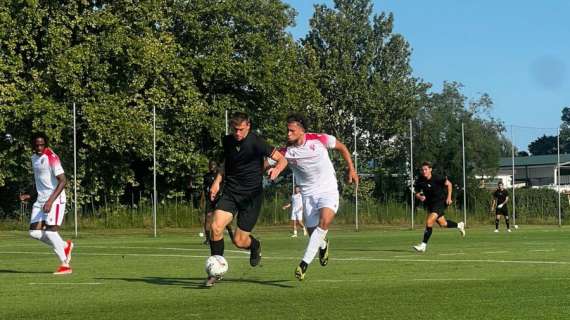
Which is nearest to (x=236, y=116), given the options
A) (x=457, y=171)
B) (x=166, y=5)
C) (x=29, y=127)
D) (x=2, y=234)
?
(x=2, y=234)

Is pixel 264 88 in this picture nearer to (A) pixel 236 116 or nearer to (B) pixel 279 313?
(A) pixel 236 116

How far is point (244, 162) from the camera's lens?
12.8m

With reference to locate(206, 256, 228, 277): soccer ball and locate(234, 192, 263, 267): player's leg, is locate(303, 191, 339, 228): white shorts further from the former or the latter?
locate(206, 256, 228, 277): soccer ball

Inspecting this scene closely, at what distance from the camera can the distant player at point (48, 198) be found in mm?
15477

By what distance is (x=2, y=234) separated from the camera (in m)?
38.6

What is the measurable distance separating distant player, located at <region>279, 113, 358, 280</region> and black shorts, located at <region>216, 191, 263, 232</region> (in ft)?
2.88

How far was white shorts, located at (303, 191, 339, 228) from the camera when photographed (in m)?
13.7

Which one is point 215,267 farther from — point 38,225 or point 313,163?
point 38,225

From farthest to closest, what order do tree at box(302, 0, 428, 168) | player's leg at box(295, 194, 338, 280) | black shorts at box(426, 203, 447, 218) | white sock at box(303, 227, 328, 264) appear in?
tree at box(302, 0, 428, 168)
black shorts at box(426, 203, 447, 218)
player's leg at box(295, 194, 338, 280)
white sock at box(303, 227, 328, 264)

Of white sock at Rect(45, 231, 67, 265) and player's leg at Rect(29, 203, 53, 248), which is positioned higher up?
player's leg at Rect(29, 203, 53, 248)

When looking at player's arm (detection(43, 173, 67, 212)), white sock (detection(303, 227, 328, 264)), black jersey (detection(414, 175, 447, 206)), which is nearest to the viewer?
white sock (detection(303, 227, 328, 264))

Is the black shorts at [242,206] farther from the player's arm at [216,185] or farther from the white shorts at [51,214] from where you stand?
the white shorts at [51,214]

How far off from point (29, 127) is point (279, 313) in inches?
1376

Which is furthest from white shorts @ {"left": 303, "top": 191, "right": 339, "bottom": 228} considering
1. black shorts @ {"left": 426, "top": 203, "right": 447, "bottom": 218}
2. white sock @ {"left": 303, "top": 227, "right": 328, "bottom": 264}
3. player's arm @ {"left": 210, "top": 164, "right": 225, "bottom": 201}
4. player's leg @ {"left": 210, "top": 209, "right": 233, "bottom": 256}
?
black shorts @ {"left": 426, "top": 203, "right": 447, "bottom": 218}
